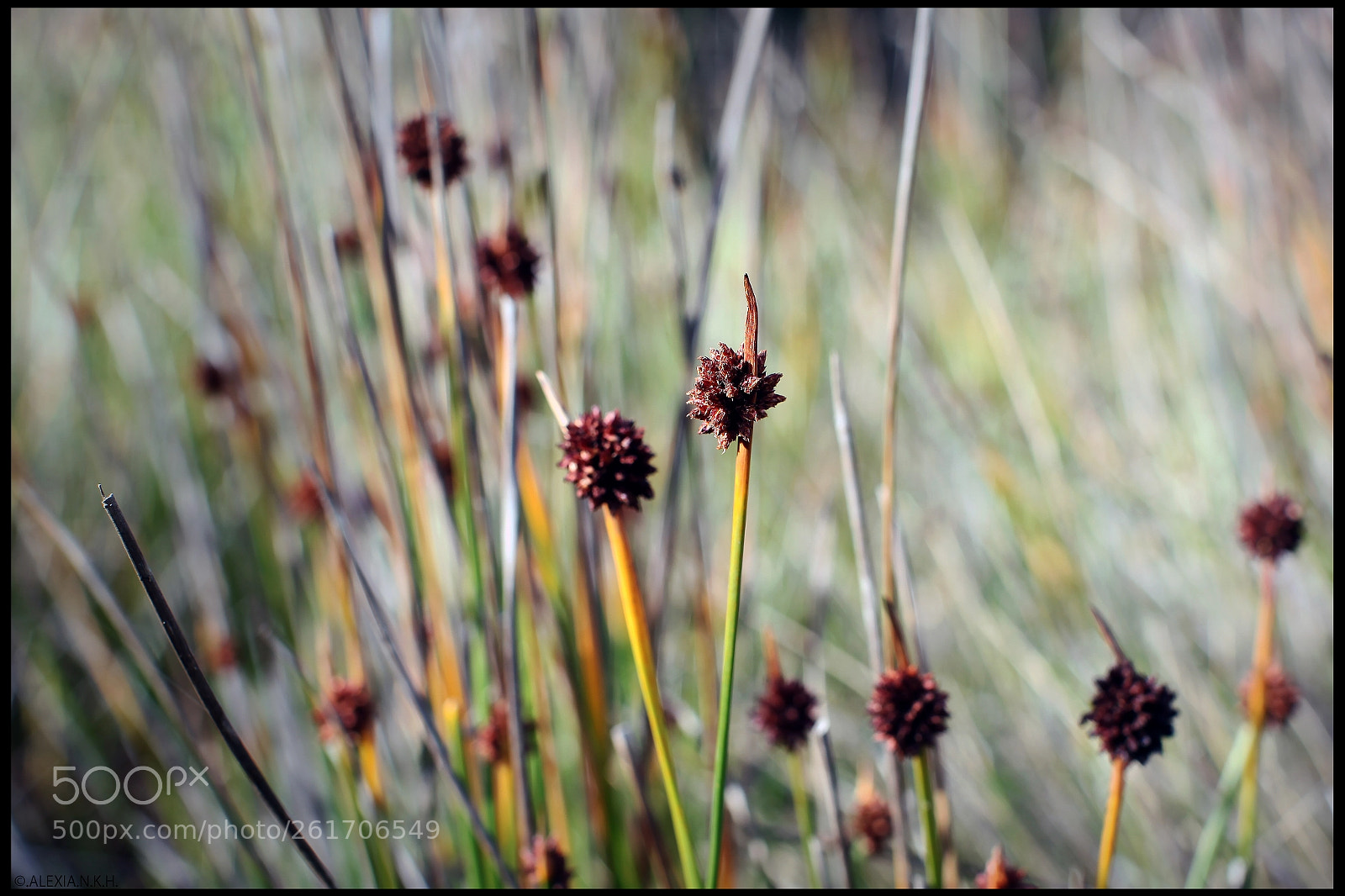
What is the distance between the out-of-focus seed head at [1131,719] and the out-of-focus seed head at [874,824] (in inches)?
8.7

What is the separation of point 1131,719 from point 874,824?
24cm

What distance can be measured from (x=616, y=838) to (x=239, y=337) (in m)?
0.63

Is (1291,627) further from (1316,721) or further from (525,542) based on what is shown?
(525,542)

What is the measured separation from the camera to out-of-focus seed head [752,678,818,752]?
1.55 feet

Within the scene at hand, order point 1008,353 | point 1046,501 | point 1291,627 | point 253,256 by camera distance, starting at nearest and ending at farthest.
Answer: point 1008,353, point 1291,627, point 1046,501, point 253,256

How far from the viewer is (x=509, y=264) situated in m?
0.48

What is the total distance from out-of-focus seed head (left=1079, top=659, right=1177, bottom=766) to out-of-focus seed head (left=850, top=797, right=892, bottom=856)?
0.73 ft

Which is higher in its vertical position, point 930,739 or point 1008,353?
point 1008,353

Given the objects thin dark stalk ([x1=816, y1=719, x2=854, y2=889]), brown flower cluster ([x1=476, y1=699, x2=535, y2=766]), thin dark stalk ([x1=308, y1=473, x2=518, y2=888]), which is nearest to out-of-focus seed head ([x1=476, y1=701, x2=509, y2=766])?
brown flower cluster ([x1=476, y1=699, x2=535, y2=766])

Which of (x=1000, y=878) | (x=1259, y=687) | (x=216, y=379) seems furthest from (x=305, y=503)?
(x=1259, y=687)

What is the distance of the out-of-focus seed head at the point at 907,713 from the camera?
39 cm

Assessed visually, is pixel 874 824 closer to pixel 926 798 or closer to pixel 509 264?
pixel 926 798

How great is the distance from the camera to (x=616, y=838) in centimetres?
60

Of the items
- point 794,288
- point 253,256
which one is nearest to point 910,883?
point 794,288
